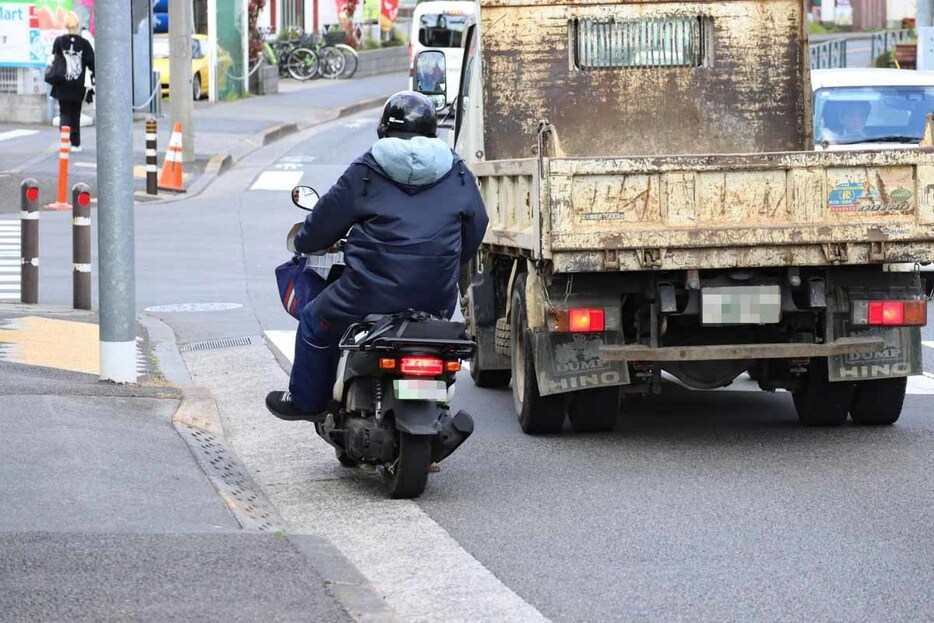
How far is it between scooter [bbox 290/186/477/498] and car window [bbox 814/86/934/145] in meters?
9.59

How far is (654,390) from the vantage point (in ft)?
32.4

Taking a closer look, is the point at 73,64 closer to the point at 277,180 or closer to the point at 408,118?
the point at 277,180

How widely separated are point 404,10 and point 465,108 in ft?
187

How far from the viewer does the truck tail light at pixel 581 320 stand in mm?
9406

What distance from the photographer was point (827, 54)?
44469mm

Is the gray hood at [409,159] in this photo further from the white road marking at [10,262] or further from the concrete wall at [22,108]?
the concrete wall at [22,108]

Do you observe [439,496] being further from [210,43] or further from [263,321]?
[210,43]

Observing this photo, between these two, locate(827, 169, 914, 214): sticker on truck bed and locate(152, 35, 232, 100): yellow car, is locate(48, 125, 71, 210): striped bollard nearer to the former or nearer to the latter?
locate(827, 169, 914, 214): sticker on truck bed

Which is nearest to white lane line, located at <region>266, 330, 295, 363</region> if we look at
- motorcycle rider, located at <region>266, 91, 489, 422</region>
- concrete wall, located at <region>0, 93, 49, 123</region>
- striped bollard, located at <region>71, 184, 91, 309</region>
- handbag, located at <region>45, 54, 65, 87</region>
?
striped bollard, located at <region>71, 184, 91, 309</region>

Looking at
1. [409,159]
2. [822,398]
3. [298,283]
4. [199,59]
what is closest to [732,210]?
[822,398]

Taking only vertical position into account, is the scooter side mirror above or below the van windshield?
below

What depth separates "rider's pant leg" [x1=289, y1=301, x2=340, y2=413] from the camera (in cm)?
836

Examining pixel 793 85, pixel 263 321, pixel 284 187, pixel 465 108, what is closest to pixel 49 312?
pixel 263 321

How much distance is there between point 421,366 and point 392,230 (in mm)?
649
